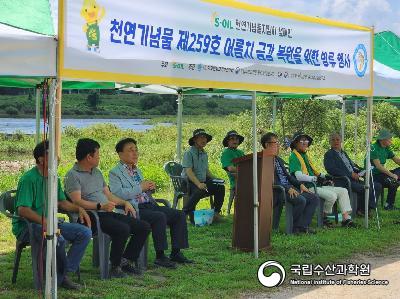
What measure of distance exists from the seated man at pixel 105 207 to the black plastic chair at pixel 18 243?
0.53m

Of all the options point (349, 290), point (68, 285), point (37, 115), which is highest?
point (37, 115)

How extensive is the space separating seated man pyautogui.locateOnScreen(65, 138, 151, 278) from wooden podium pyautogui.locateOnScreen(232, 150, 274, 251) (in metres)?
1.42

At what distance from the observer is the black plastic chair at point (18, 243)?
537 cm

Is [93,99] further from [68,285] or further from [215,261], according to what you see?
[68,285]

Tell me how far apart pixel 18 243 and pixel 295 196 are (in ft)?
12.2

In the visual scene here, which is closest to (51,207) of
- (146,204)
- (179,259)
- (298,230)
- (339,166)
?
(146,204)

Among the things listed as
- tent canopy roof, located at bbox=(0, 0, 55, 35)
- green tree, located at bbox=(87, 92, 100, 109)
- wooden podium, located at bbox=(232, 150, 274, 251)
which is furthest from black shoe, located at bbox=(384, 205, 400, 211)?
green tree, located at bbox=(87, 92, 100, 109)

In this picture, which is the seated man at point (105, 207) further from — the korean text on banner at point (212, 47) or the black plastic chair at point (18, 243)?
the korean text on banner at point (212, 47)

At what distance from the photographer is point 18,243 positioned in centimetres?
567

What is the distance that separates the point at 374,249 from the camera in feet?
24.9

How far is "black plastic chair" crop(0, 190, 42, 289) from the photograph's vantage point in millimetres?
5371

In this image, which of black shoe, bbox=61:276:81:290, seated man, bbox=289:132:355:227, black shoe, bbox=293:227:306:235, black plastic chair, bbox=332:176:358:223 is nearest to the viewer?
black shoe, bbox=61:276:81:290

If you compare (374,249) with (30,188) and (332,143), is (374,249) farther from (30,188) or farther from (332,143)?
(30,188)

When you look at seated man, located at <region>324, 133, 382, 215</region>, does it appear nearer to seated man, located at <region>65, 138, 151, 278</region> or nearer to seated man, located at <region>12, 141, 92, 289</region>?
seated man, located at <region>65, 138, 151, 278</region>
